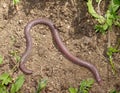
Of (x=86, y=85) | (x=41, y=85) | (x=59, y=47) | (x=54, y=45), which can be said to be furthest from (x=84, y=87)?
(x=54, y=45)

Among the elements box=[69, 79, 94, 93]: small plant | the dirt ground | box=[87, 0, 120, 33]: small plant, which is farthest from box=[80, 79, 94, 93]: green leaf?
box=[87, 0, 120, 33]: small plant

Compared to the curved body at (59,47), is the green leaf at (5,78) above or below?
below

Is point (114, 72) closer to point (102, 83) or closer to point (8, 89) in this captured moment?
point (102, 83)

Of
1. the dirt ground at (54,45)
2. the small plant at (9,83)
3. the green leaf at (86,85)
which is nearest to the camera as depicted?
the green leaf at (86,85)

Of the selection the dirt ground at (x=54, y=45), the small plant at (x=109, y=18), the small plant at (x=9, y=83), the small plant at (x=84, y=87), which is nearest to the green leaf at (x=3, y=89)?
the small plant at (x=9, y=83)

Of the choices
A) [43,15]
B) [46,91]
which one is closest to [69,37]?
[43,15]

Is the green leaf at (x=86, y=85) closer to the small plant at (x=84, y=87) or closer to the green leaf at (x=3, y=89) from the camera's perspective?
the small plant at (x=84, y=87)
